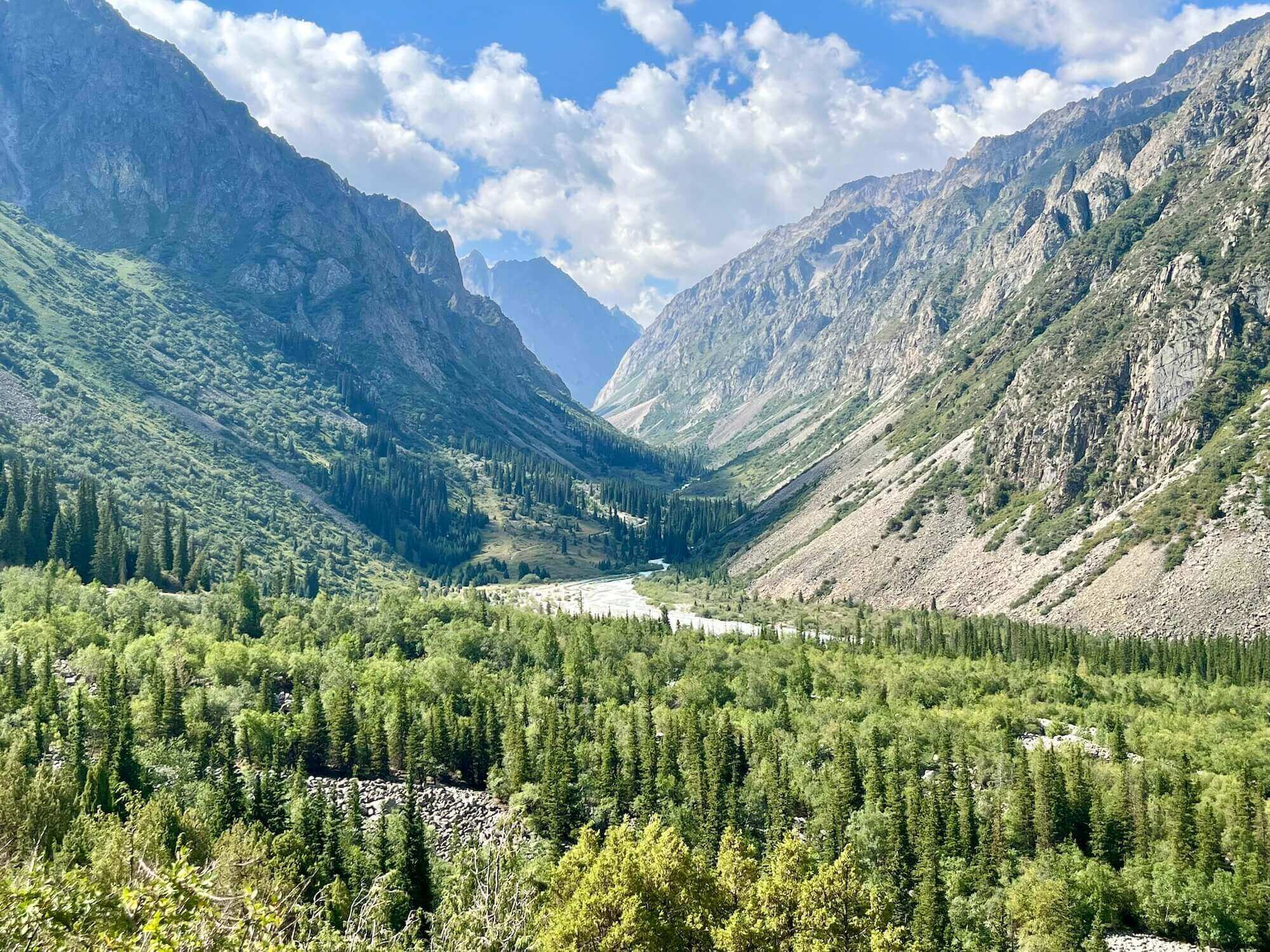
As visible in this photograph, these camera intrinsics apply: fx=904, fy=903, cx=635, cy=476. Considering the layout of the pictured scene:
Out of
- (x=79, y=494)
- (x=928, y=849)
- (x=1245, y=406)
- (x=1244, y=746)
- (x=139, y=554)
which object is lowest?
(x=928, y=849)

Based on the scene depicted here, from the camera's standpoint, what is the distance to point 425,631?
14150 centimetres

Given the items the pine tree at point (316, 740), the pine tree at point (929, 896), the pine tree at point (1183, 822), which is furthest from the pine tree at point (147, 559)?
the pine tree at point (1183, 822)

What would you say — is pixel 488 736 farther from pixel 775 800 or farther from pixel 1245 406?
pixel 1245 406

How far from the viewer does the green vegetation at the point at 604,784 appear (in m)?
42.9

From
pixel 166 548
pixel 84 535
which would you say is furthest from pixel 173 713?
pixel 166 548

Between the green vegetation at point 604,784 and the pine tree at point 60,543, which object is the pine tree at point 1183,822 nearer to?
the green vegetation at point 604,784

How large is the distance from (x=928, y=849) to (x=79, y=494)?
152 meters

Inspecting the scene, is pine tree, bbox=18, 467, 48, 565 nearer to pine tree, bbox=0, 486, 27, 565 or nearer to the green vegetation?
pine tree, bbox=0, 486, 27, 565

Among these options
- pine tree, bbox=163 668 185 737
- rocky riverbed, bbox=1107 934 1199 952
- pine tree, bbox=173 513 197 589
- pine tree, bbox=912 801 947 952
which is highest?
pine tree, bbox=173 513 197 589

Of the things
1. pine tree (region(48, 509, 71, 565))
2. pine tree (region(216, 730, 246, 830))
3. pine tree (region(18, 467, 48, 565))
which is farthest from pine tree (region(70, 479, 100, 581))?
pine tree (region(216, 730, 246, 830))

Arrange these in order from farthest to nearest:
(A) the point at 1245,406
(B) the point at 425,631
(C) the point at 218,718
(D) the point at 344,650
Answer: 1. (A) the point at 1245,406
2. (B) the point at 425,631
3. (D) the point at 344,650
4. (C) the point at 218,718

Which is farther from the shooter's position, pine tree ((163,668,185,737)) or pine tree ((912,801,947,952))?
pine tree ((163,668,185,737))

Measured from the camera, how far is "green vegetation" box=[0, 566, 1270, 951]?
141ft

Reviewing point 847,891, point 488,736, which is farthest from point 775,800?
point 847,891
